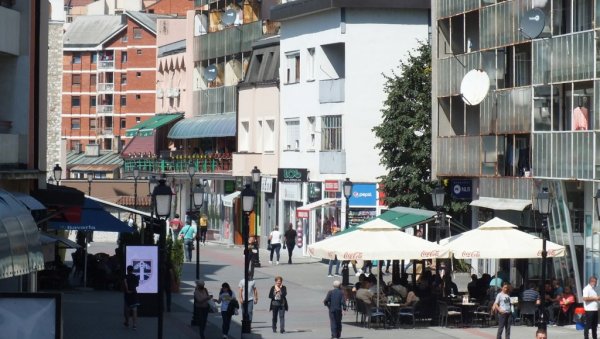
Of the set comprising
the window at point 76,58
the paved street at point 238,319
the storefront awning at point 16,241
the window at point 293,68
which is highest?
the window at point 76,58

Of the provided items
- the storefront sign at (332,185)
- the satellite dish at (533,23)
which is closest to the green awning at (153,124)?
the storefront sign at (332,185)

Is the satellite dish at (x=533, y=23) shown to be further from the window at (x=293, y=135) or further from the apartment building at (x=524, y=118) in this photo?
the window at (x=293, y=135)

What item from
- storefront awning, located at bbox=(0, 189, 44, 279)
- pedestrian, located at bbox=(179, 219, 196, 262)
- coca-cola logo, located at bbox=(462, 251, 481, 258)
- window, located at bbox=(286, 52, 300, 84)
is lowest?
pedestrian, located at bbox=(179, 219, 196, 262)

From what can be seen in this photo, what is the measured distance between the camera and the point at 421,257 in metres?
37.1

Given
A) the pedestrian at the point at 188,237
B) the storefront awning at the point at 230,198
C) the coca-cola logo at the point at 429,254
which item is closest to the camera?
the coca-cola logo at the point at 429,254

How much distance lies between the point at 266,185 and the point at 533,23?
30.4 metres

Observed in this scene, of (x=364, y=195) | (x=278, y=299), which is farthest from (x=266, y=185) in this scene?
(x=278, y=299)

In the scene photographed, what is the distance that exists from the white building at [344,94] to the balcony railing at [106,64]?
2765 inches

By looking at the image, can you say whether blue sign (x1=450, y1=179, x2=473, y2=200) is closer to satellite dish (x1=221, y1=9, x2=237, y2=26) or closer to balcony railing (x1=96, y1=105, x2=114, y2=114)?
satellite dish (x1=221, y1=9, x2=237, y2=26)

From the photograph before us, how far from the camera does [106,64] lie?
5364 inches

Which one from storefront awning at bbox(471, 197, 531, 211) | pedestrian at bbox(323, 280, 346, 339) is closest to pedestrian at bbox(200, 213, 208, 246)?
storefront awning at bbox(471, 197, 531, 211)

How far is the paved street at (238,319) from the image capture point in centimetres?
3534

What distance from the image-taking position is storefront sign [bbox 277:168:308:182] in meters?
66.8

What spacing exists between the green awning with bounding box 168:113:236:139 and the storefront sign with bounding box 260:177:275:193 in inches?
242
